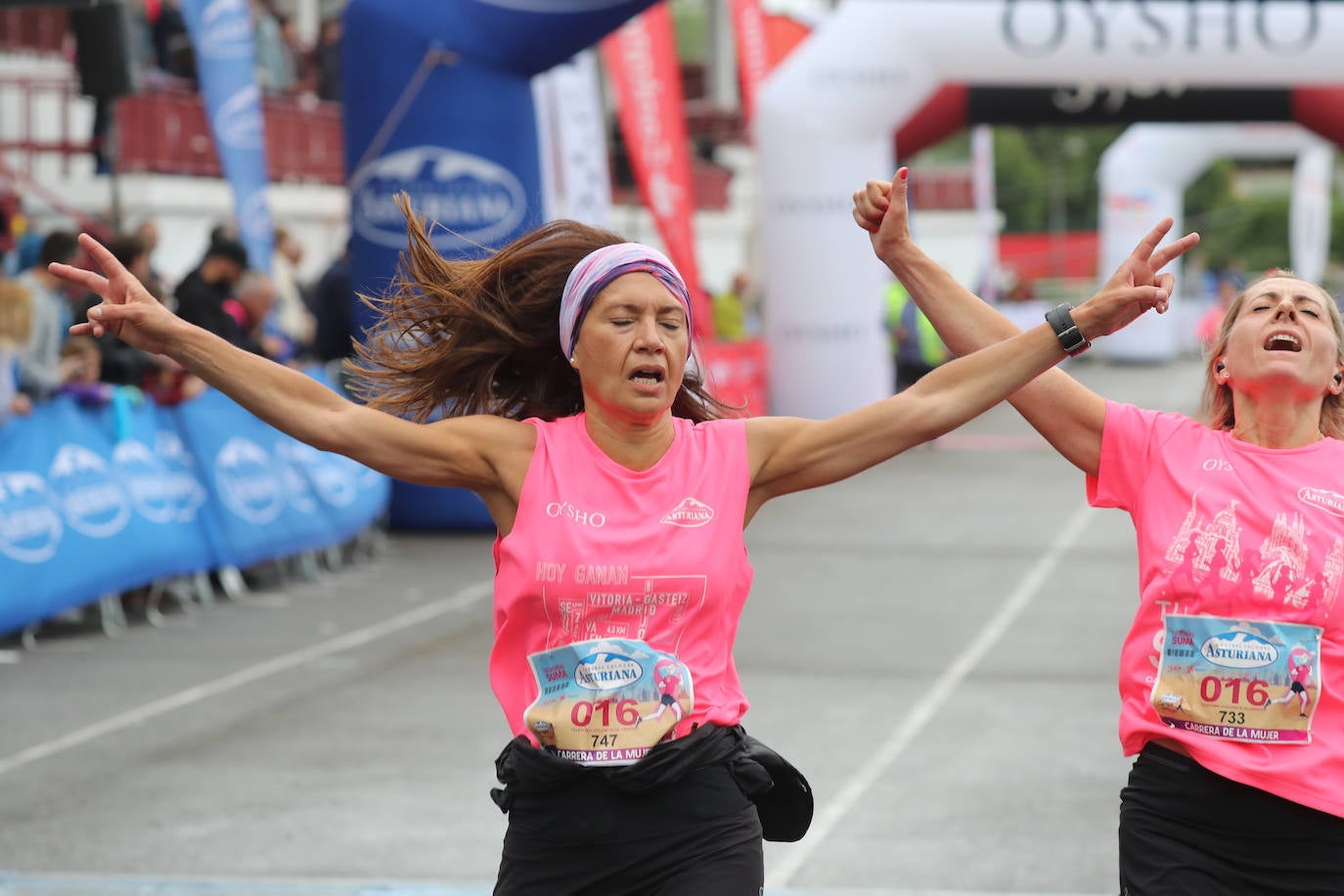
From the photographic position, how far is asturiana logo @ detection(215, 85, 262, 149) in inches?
539

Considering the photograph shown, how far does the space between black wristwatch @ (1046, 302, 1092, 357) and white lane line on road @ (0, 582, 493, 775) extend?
5069 mm

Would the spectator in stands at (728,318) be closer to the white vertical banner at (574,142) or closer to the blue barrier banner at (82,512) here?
the white vertical banner at (574,142)

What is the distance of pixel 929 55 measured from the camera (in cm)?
1897

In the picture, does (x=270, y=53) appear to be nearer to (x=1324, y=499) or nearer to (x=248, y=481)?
(x=248, y=481)

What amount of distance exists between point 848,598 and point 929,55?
9.01 metres

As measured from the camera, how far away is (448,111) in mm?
13328

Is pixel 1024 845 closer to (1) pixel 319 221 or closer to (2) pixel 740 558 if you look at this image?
(2) pixel 740 558

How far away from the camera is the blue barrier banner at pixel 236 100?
13438 millimetres

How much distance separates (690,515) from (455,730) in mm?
4727

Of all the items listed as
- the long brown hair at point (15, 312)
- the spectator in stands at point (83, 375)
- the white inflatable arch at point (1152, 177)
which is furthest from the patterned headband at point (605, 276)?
the white inflatable arch at point (1152, 177)

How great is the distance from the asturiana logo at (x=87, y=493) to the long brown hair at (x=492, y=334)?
242 inches

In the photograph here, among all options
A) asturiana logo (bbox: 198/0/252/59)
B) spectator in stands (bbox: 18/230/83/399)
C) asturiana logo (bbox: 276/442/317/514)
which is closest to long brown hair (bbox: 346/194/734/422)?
spectator in stands (bbox: 18/230/83/399)

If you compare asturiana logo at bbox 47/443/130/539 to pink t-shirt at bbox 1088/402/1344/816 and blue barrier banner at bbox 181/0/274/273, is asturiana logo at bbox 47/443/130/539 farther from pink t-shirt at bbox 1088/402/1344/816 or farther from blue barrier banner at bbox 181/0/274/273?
pink t-shirt at bbox 1088/402/1344/816

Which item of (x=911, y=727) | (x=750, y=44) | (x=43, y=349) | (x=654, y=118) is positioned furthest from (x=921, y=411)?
(x=750, y=44)
